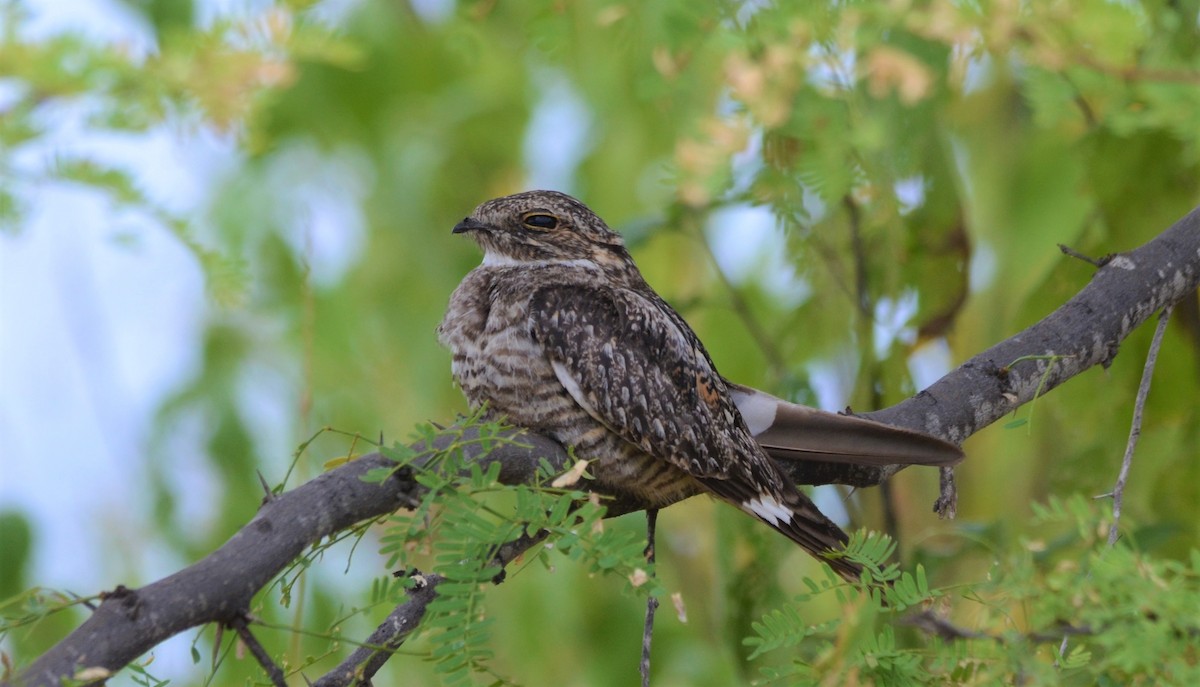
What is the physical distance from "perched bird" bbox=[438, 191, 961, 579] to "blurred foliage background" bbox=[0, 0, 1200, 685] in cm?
31

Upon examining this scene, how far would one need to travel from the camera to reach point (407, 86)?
5.28 metres

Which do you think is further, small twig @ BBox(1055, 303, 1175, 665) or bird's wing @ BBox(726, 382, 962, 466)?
bird's wing @ BBox(726, 382, 962, 466)

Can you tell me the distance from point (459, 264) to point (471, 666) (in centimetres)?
288

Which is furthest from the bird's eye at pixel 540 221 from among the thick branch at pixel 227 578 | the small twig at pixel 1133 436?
the small twig at pixel 1133 436

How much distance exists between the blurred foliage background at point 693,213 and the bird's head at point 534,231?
28 cm

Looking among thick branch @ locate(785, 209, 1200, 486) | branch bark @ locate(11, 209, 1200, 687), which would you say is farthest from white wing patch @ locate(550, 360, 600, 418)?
thick branch @ locate(785, 209, 1200, 486)

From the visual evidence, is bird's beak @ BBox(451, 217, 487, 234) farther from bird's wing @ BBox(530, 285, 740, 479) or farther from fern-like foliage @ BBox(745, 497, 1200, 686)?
fern-like foliage @ BBox(745, 497, 1200, 686)

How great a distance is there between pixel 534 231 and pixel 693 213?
0.71m

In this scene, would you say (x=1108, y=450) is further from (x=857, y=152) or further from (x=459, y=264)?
(x=459, y=264)

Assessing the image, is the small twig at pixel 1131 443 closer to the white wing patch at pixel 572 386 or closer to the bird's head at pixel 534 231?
the white wing patch at pixel 572 386

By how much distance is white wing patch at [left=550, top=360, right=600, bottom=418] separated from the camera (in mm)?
2328

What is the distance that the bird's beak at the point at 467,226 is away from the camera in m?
2.84

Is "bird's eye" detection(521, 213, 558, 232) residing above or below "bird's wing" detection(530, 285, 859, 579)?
above

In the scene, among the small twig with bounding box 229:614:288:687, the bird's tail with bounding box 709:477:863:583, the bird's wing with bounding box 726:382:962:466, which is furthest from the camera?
the bird's tail with bounding box 709:477:863:583
